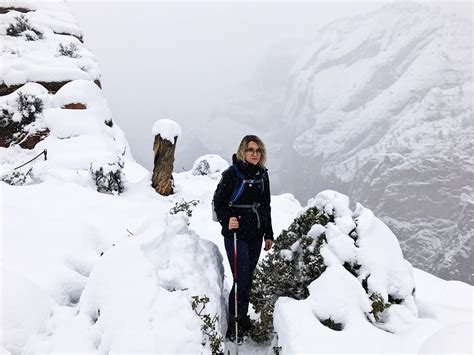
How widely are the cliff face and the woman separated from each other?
99.1 m

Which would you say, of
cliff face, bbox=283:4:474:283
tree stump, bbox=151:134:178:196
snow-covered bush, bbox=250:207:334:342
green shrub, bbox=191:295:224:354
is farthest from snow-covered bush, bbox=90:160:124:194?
cliff face, bbox=283:4:474:283

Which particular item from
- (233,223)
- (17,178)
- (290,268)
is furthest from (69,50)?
(290,268)

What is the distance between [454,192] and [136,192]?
12474 centimetres

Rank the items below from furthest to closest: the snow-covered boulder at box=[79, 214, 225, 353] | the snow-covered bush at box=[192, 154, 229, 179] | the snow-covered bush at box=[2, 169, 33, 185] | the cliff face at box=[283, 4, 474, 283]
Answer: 1. the cliff face at box=[283, 4, 474, 283]
2. the snow-covered bush at box=[192, 154, 229, 179]
3. the snow-covered bush at box=[2, 169, 33, 185]
4. the snow-covered boulder at box=[79, 214, 225, 353]

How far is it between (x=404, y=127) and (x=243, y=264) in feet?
488

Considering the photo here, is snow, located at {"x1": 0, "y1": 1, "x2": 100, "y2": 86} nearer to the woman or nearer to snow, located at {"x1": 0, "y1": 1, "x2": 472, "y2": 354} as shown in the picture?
snow, located at {"x1": 0, "y1": 1, "x2": 472, "y2": 354}

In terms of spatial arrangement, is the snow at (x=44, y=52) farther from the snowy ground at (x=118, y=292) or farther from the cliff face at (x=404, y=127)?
the cliff face at (x=404, y=127)

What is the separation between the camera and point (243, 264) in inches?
181

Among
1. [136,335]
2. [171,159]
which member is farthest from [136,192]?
[136,335]

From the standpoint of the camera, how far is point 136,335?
10.1 feet

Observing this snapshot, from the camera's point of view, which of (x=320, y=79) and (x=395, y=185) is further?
(x=320, y=79)

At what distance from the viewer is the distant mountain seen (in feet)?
358

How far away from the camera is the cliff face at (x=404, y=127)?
355 ft

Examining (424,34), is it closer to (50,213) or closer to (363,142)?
(363,142)
